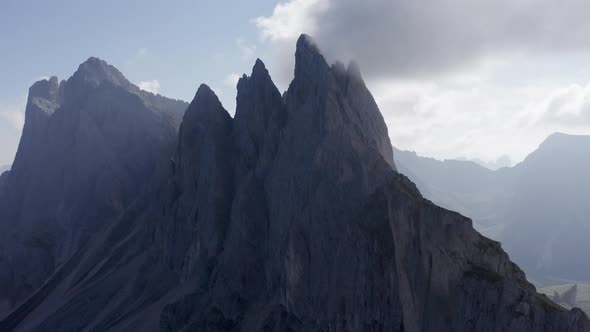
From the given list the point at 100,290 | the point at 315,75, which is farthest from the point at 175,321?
the point at 315,75

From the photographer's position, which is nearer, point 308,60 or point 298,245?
point 298,245

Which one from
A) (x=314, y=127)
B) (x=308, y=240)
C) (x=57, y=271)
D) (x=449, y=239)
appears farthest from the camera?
(x=57, y=271)

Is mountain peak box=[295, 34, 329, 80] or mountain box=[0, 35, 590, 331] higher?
mountain peak box=[295, 34, 329, 80]

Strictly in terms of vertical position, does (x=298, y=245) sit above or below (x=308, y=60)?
below

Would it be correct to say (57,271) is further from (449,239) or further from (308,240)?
(449,239)

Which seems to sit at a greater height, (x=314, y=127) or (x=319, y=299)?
(x=314, y=127)

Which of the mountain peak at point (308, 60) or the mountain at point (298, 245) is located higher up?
the mountain peak at point (308, 60)

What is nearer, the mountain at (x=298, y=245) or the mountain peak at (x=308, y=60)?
the mountain at (x=298, y=245)

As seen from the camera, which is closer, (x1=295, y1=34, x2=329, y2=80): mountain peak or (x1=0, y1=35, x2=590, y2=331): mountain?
(x1=0, y1=35, x2=590, y2=331): mountain
